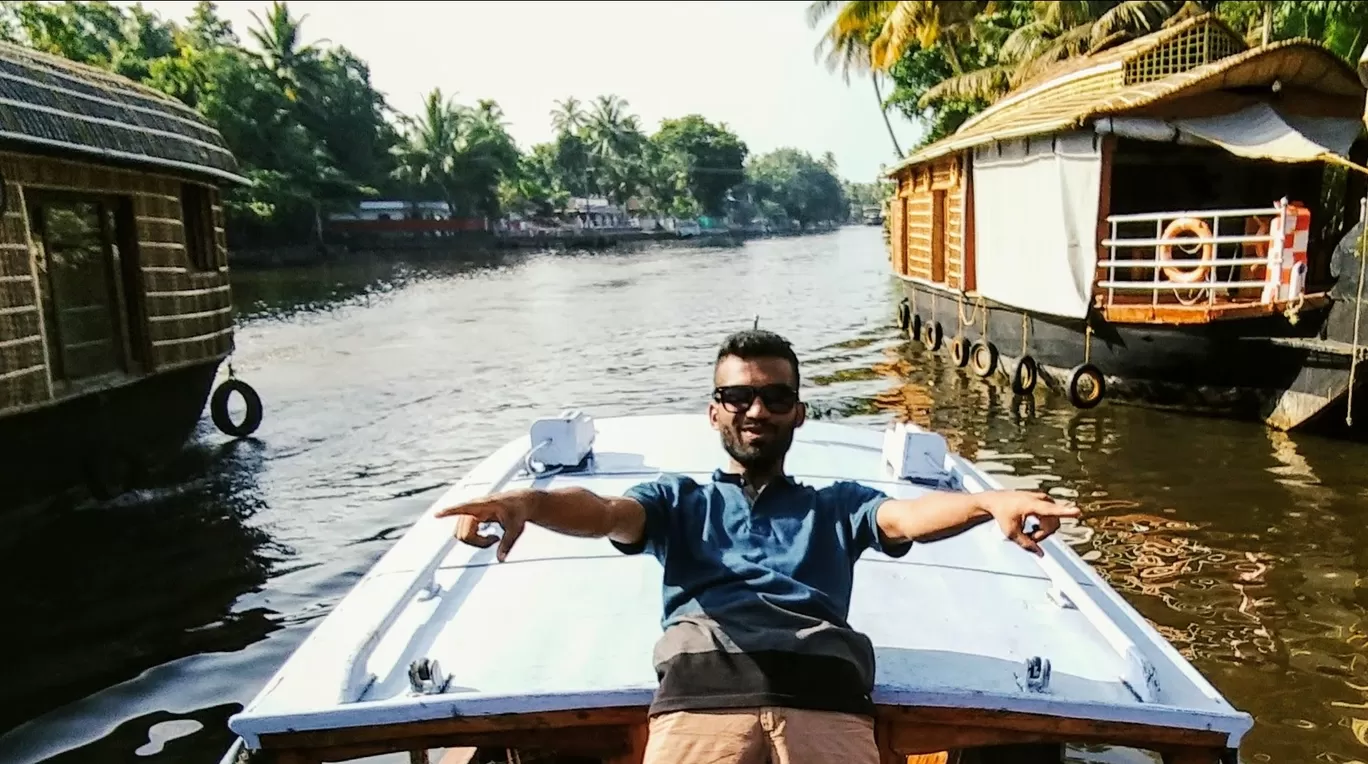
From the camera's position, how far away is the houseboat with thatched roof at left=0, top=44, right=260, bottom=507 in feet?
26.4

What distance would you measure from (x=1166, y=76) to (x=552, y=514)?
521 inches

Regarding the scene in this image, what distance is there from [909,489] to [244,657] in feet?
15.2

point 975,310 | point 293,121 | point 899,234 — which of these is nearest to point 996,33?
point 899,234

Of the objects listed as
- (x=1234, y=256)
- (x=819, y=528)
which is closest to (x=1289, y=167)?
(x=1234, y=256)

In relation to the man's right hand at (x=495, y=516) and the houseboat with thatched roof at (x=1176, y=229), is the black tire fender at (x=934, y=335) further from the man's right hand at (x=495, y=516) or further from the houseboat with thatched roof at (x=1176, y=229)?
the man's right hand at (x=495, y=516)

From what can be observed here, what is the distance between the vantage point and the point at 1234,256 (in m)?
13.9

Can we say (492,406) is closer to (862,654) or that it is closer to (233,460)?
(233,460)

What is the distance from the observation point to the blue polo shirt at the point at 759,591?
8.63ft

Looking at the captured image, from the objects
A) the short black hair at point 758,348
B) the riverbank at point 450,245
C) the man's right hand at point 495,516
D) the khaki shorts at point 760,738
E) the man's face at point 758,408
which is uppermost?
the riverbank at point 450,245

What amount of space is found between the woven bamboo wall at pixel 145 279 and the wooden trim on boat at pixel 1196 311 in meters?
10.9

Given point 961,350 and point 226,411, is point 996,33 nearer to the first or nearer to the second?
point 961,350

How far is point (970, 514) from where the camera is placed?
2734 millimetres

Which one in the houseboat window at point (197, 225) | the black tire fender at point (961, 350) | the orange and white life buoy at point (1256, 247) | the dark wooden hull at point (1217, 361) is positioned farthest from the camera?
the black tire fender at point (961, 350)

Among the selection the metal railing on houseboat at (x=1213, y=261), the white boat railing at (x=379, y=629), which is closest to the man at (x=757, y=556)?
the white boat railing at (x=379, y=629)
